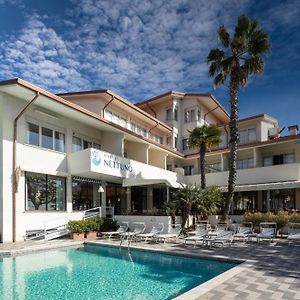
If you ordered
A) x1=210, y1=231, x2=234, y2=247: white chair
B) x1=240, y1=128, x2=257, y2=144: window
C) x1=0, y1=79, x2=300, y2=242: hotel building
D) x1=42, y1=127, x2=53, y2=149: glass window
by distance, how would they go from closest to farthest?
x1=210, y1=231, x2=234, y2=247: white chair < x1=0, y1=79, x2=300, y2=242: hotel building < x1=42, y1=127, x2=53, y2=149: glass window < x1=240, y1=128, x2=257, y2=144: window

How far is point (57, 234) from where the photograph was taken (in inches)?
896

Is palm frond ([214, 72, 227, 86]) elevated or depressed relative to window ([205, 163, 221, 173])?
elevated

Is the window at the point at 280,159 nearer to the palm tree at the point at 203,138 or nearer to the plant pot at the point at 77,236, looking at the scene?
the palm tree at the point at 203,138

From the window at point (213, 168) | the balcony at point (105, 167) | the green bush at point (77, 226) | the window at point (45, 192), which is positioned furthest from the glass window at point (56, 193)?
the window at point (213, 168)

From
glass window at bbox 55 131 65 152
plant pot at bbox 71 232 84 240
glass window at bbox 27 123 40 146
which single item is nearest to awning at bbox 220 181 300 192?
plant pot at bbox 71 232 84 240

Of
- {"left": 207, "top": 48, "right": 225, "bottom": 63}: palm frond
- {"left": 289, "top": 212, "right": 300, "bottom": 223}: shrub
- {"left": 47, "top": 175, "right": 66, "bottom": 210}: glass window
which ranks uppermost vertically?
{"left": 207, "top": 48, "right": 225, "bottom": 63}: palm frond

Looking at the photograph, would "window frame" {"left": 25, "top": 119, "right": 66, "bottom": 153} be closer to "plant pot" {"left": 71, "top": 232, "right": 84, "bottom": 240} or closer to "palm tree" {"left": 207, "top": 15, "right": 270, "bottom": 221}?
"plant pot" {"left": 71, "top": 232, "right": 84, "bottom": 240}

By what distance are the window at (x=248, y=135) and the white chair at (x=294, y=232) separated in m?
19.9

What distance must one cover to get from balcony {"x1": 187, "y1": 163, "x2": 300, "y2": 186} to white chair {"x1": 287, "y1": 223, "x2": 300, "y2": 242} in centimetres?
923

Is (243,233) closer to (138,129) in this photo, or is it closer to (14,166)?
(14,166)

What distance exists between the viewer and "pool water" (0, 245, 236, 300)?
1133cm

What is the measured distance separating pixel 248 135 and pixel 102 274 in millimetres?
31860

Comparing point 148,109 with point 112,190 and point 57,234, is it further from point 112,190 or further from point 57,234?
point 57,234

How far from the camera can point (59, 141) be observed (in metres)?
25.5
